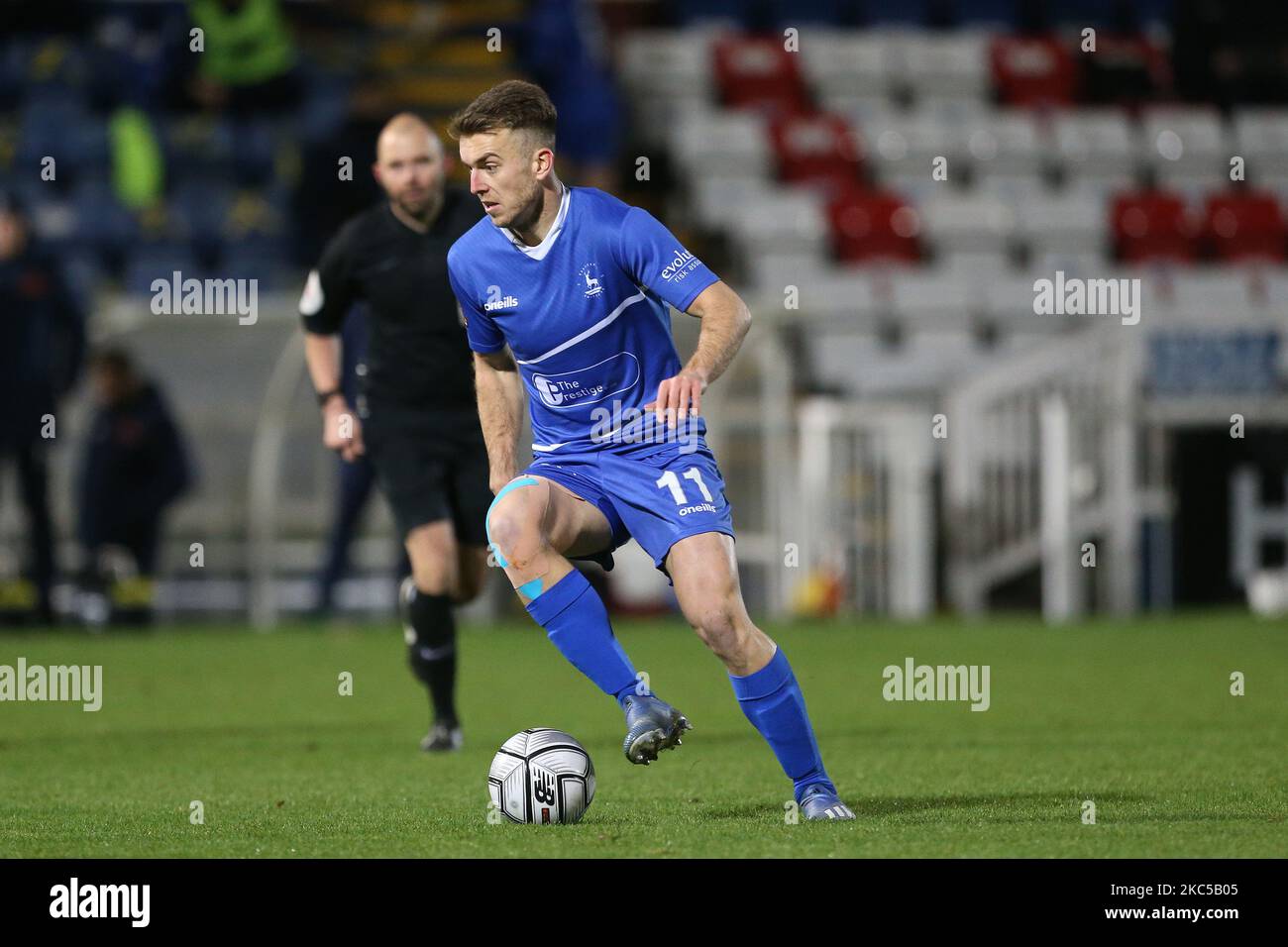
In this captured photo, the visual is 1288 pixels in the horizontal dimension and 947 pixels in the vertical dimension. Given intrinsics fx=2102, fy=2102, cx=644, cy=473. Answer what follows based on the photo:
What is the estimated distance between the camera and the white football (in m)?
5.48

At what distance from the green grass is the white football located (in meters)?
0.09

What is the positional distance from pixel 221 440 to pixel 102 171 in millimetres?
3996

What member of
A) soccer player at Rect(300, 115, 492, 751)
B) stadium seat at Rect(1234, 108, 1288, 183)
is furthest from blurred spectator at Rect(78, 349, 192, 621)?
stadium seat at Rect(1234, 108, 1288, 183)

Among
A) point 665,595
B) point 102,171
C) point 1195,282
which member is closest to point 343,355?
point 665,595

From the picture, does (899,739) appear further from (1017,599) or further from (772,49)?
(772,49)

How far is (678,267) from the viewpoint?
5.41m

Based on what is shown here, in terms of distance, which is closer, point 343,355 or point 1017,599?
point 343,355

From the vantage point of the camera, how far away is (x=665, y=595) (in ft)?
51.7

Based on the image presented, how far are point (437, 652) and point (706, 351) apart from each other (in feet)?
9.33

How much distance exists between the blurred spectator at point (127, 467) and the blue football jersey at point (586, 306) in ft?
29.5

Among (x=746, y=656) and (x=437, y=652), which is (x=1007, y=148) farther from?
(x=746, y=656)

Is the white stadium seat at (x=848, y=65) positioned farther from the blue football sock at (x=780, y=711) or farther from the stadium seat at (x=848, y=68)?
the blue football sock at (x=780, y=711)

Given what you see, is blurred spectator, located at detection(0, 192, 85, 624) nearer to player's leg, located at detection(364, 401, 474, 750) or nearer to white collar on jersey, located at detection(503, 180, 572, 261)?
player's leg, located at detection(364, 401, 474, 750)
